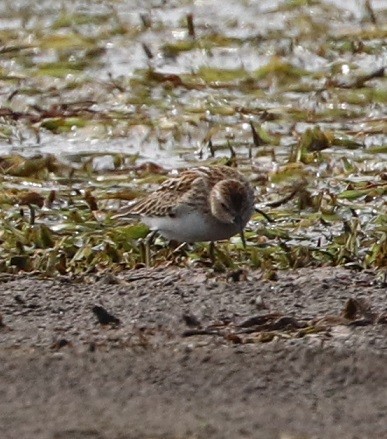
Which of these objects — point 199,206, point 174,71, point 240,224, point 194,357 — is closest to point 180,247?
point 199,206

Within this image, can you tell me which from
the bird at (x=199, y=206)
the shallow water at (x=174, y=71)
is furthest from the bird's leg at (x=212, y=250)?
the shallow water at (x=174, y=71)

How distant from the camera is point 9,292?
32.2 ft

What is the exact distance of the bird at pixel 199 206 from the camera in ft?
34.5

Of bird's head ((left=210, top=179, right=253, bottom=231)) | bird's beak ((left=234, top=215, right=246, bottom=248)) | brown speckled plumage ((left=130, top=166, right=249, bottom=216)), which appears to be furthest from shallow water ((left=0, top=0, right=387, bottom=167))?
bird's beak ((left=234, top=215, right=246, bottom=248))

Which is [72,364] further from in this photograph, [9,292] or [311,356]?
[9,292]

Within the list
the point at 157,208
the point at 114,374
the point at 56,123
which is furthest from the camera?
the point at 56,123

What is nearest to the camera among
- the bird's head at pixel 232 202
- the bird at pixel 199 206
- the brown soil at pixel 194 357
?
the brown soil at pixel 194 357

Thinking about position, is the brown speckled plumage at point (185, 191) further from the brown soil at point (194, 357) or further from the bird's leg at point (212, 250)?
the brown soil at point (194, 357)

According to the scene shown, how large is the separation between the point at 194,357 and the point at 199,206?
2678 millimetres

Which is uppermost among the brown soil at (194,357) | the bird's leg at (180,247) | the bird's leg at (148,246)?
the brown soil at (194,357)

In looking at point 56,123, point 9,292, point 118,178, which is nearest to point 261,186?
point 118,178

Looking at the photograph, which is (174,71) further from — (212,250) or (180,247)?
(212,250)

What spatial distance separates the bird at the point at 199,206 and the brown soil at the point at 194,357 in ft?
1.47

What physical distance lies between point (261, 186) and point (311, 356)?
13.8 feet
